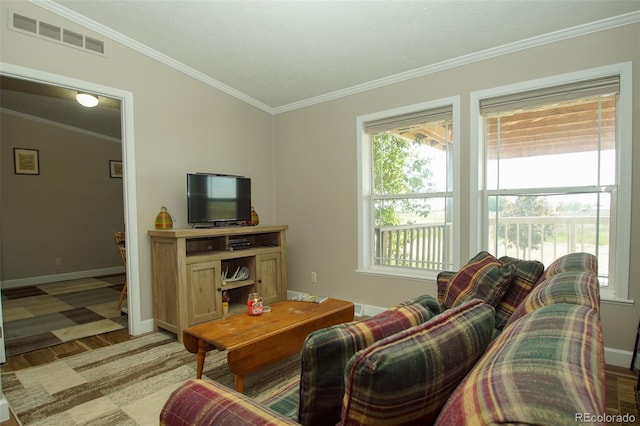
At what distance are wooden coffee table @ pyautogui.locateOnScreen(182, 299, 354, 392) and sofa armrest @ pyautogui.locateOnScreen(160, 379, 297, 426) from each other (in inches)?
36.3

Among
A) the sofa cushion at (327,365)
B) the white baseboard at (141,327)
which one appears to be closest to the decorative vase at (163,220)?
the white baseboard at (141,327)

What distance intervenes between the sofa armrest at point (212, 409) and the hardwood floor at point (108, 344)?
168 centimetres

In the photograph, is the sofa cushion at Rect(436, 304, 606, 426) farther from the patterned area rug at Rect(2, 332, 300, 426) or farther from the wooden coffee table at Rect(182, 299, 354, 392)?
the patterned area rug at Rect(2, 332, 300, 426)

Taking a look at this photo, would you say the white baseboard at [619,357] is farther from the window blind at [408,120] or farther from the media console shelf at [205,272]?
the media console shelf at [205,272]

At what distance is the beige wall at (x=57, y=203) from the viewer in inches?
207

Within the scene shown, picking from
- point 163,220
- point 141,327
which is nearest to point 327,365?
point 163,220

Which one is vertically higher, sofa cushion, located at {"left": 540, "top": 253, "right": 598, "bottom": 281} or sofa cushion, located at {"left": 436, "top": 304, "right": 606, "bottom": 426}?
sofa cushion, located at {"left": 436, "top": 304, "right": 606, "bottom": 426}

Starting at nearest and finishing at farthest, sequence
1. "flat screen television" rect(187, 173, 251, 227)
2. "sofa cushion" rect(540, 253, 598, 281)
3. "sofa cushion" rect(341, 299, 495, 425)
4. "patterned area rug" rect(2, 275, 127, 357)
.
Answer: "sofa cushion" rect(341, 299, 495, 425) → "sofa cushion" rect(540, 253, 598, 281) → "patterned area rug" rect(2, 275, 127, 357) → "flat screen television" rect(187, 173, 251, 227)

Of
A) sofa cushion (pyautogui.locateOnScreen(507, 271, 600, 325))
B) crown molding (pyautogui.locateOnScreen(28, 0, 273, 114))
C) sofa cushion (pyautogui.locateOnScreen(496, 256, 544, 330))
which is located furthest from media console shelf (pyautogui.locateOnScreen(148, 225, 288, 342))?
sofa cushion (pyautogui.locateOnScreen(507, 271, 600, 325))

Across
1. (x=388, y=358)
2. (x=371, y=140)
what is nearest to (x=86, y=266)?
(x=371, y=140)

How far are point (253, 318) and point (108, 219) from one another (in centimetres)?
515

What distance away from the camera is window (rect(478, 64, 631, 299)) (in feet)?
8.48

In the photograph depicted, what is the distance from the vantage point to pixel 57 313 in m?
3.99

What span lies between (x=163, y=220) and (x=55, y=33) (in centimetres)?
176
